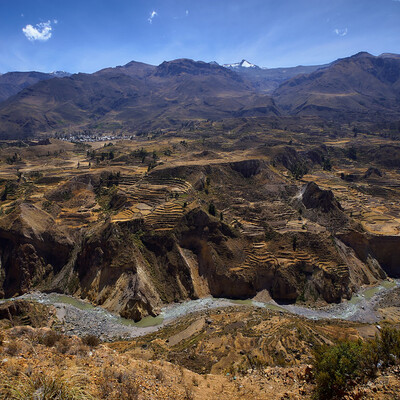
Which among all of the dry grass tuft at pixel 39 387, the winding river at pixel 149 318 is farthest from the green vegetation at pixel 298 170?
the dry grass tuft at pixel 39 387

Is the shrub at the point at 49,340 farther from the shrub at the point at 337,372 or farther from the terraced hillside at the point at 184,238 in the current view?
the terraced hillside at the point at 184,238

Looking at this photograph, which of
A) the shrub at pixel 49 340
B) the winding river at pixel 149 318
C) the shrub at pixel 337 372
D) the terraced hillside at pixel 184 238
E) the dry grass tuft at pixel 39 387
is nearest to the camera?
the dry grass tuft at pixel 39 387

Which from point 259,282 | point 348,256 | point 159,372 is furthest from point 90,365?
point 348,256

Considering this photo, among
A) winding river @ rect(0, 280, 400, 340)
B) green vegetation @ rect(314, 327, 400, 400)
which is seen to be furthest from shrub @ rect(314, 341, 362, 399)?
winding river @ rect(0, 280, 400, 340)

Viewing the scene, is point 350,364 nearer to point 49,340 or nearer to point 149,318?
point 49,340

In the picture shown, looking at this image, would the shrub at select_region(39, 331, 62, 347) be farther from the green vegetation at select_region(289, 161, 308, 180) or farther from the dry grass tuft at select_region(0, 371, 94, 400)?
the green vegetation at select_region(289, 161, 308, 180)

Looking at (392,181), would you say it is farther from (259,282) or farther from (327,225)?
(259,282)

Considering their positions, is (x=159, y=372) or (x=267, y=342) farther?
(x=267, y=342)

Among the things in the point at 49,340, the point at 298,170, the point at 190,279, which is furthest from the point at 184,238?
the point at 298,170
